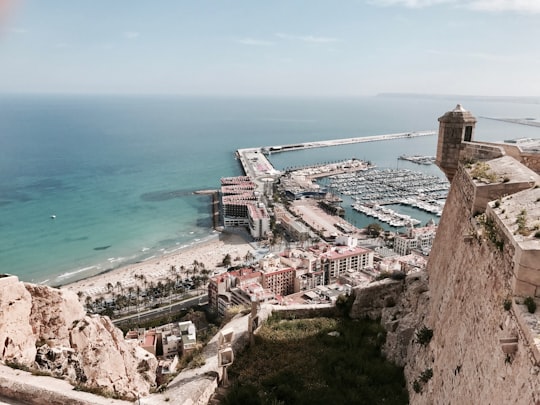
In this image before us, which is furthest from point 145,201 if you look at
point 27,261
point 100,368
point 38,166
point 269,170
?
point 100,368

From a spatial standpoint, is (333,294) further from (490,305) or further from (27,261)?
(27,261)

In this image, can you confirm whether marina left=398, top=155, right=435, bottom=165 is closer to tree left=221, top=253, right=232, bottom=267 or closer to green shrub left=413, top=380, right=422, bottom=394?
tree left=221, top=253, right=232, bottom=267

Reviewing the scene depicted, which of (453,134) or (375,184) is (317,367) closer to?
(453,134)

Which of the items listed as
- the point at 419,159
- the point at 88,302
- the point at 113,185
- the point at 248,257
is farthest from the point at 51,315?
the point at 419,159

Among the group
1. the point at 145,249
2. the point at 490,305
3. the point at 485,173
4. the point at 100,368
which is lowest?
the point at 145,249

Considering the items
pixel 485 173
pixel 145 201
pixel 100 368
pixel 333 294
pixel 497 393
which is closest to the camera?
pixel 497 393

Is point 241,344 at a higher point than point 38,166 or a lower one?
higher

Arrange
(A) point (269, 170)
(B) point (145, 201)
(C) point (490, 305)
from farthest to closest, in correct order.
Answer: (A) point (269, 170)
(B) point (145, 201)
(C) point (490, 305)
